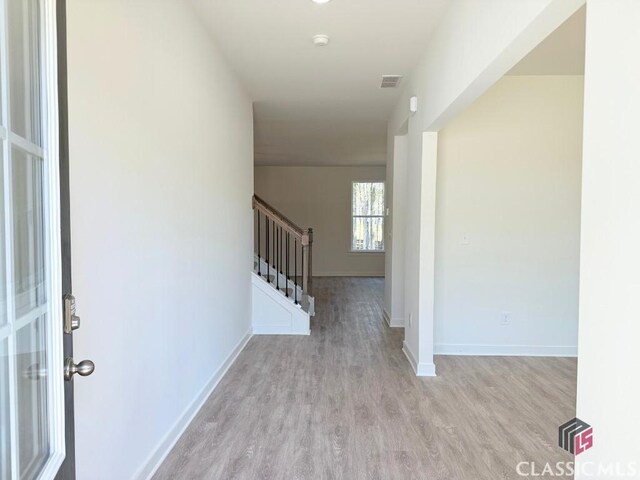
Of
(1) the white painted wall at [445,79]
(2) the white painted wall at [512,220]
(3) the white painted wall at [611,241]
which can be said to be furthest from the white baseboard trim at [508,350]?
(3) the white painted wall at [611,241]

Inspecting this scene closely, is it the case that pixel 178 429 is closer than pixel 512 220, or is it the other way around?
pixel 178 429

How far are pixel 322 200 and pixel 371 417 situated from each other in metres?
7.40

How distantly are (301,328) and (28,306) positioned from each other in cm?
393

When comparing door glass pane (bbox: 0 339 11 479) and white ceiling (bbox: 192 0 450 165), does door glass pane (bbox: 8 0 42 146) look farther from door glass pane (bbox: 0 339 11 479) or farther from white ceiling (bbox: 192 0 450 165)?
white ceiling (bbox: 192 0 450 165)

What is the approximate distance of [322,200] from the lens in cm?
970

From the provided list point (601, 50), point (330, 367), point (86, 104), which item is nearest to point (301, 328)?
point (330, 367)

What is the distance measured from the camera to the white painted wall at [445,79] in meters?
1.60

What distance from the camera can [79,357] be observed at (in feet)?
4.60

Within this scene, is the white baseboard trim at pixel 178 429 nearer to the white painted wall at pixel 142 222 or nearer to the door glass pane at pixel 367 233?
the white painted wall at pixel 142 222

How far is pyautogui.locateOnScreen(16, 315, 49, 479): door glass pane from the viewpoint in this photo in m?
0.86

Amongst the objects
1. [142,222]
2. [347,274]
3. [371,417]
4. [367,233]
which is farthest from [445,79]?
[347,274]

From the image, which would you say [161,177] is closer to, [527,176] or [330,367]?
[330,367]

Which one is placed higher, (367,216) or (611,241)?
(367,216)

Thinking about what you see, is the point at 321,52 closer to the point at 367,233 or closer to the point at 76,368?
the point at 76,368
